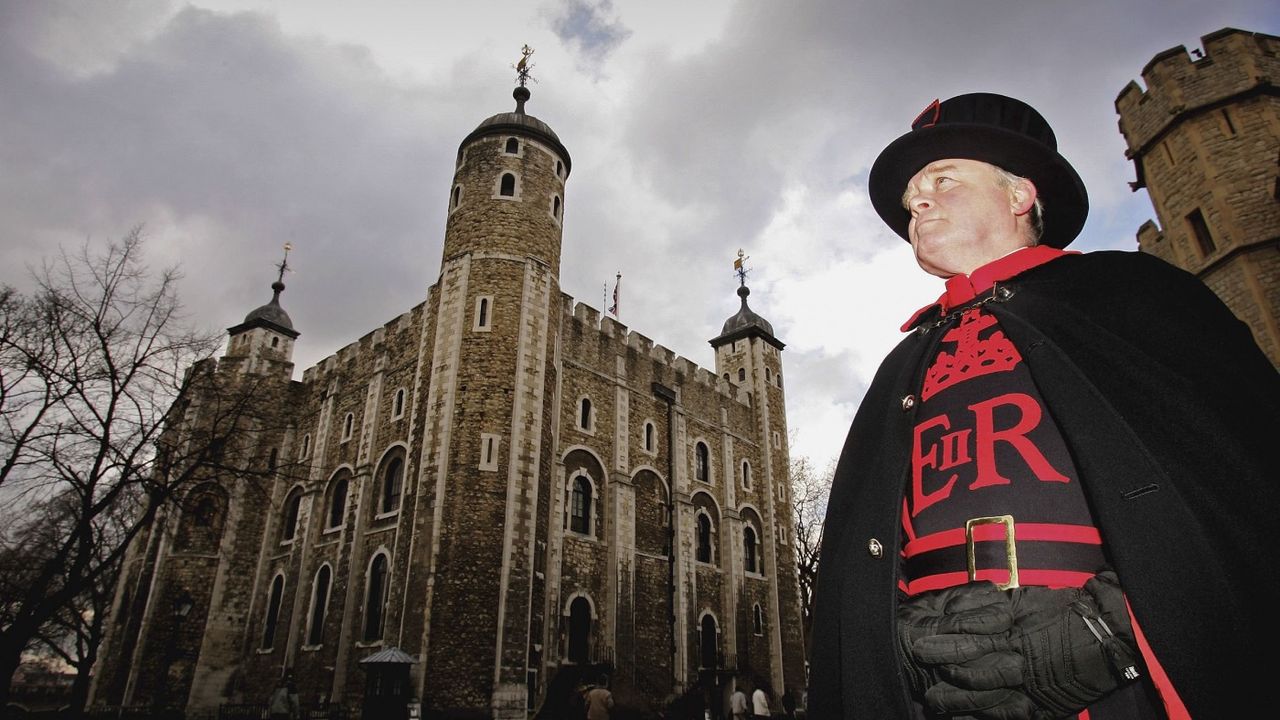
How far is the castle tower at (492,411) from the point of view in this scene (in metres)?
14.3

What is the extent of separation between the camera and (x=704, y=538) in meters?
23.1

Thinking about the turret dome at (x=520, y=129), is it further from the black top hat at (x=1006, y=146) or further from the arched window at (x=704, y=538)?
the black top hat at (x=1006, y=146)

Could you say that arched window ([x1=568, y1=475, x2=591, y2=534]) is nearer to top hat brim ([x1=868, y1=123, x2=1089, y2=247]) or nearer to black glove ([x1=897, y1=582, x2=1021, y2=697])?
top hat brim ([x1=868, y1=123, x2=1089, y2=247])

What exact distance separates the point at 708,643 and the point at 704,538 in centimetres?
340

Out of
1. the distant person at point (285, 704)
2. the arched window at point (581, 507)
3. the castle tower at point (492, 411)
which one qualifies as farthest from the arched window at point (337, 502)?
the arched window at point (581, 507)

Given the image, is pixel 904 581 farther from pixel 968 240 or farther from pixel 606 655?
pixel 606 655

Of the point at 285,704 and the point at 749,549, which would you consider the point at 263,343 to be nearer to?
the point at 285,704

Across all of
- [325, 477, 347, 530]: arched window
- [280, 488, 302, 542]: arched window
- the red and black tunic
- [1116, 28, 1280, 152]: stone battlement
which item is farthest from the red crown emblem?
[280, 488, 302, 542]: arched window

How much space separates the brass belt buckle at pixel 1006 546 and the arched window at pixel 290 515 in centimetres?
2535

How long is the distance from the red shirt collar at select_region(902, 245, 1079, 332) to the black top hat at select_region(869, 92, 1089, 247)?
34 centimetres

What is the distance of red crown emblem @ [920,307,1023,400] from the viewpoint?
2.01 m

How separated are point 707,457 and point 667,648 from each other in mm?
7101

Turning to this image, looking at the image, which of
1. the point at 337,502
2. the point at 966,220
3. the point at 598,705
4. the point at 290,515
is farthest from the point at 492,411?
the point at 966,220

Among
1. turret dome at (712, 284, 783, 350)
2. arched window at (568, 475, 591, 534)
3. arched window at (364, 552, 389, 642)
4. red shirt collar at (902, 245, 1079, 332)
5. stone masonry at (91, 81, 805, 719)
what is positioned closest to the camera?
red shirt collar at (902, 245, 1079, 332)
